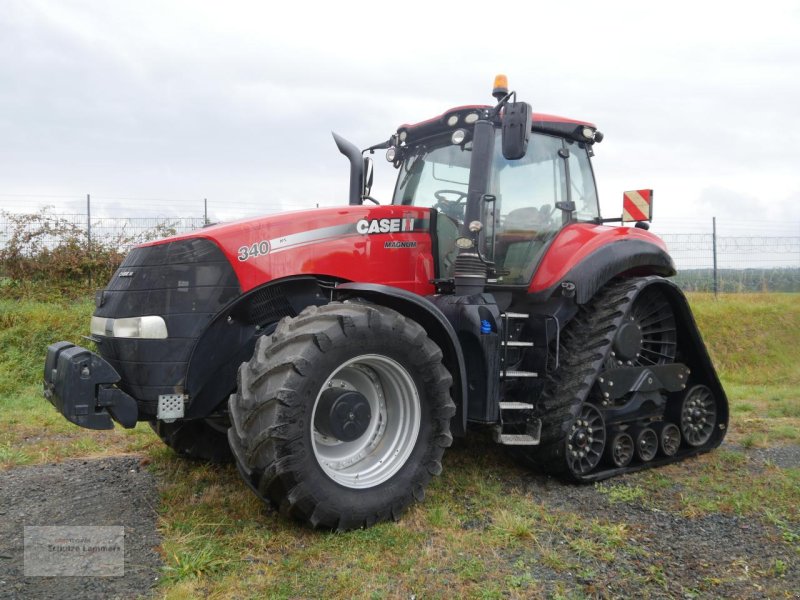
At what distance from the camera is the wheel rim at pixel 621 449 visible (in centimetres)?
532

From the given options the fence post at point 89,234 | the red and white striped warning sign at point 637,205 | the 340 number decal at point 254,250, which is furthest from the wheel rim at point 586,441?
the fence post at point 89,234

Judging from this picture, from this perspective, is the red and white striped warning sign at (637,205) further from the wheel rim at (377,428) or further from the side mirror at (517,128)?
the wheel rim at (377,428)

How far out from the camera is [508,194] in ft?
16.9

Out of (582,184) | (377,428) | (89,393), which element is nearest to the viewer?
(89,393)

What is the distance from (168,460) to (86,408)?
1.76m

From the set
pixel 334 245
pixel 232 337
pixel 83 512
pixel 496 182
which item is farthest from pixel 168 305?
pixel 496 182

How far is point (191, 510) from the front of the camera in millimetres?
4121

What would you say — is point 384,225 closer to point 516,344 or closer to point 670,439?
point 516,344

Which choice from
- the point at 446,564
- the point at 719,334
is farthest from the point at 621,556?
the point at 719,334

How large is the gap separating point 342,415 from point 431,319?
2.77 ft

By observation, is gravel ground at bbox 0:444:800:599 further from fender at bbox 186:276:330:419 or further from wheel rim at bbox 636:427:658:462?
fender at bbox 186:276:330:419

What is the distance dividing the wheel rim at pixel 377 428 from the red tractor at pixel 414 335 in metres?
0.01

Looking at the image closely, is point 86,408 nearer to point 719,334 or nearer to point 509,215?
point 509,215

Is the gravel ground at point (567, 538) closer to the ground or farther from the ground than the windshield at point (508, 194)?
closer to the ground
